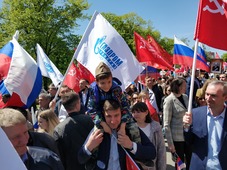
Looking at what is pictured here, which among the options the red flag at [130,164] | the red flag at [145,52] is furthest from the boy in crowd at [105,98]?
the red flag at [145,52]

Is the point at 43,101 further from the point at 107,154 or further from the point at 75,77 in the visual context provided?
the point at 107,154

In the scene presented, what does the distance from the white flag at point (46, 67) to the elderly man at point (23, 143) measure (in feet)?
Answer: 15.7

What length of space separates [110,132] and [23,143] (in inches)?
35.6

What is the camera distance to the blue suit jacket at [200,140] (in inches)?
123

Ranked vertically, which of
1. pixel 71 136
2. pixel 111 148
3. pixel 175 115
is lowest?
pixel 175 115

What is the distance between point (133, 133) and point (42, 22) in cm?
2322

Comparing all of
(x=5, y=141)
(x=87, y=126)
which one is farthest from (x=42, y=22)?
(x=5, y=141)

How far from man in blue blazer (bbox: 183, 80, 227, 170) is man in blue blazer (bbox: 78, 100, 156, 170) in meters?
0.87

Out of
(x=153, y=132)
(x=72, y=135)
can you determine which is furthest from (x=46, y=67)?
(x=153, y=132)

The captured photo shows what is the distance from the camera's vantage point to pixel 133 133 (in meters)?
2.62

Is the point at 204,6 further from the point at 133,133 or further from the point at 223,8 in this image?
the point at 133,133

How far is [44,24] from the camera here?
A: 2419 centimetres

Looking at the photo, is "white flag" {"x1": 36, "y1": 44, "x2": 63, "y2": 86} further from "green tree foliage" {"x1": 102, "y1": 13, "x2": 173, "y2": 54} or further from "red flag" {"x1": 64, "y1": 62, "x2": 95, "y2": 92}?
"green tree foliage" {"x1": 102, "y1": 13, "x2": 173, "y2": 54}

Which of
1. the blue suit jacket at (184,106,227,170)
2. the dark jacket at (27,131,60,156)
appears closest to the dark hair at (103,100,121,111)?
the dark jacket at (27,131,60,156)
